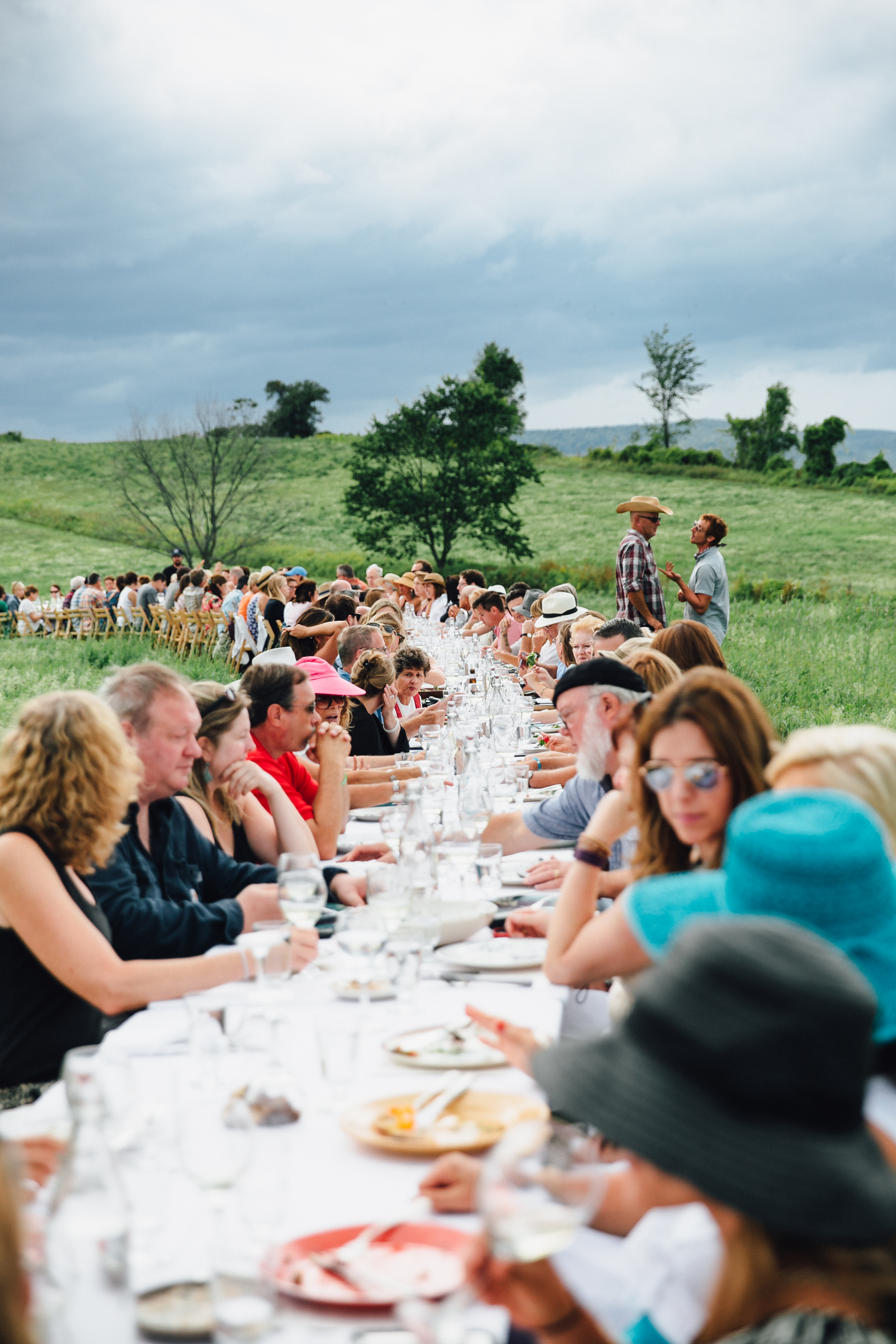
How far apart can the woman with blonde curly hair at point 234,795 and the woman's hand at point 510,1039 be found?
1486mm

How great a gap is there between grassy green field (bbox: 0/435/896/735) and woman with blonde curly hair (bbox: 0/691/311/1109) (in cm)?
851

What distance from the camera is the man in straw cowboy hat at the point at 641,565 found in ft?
29.2

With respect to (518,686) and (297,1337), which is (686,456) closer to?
(518,686)

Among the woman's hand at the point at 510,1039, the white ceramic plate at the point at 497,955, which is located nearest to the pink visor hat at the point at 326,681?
the white ceramic plate at the point at 497,955

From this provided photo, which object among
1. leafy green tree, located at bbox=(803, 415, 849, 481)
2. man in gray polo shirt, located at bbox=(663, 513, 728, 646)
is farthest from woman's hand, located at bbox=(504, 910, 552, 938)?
leafy green tree, located at bbox=(803, 415, 849, 481)

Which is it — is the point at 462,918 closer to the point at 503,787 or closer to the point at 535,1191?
the point at 503,787

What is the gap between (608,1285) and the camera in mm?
1447

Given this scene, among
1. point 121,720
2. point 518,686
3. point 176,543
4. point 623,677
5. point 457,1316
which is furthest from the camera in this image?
point 176,543

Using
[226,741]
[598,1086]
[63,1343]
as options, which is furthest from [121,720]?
[598,1086]

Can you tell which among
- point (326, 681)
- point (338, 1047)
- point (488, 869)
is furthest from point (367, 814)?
point (338, 1047)

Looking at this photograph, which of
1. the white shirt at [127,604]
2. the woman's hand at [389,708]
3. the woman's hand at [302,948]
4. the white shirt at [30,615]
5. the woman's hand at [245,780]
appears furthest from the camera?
the white shirt at [30,615]

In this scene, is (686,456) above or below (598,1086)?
above

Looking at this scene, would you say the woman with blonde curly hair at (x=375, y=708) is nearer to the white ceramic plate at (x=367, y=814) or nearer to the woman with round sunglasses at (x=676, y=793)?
the white ceramic plate at (x=367, y=814)

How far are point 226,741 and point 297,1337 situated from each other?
2.37m
